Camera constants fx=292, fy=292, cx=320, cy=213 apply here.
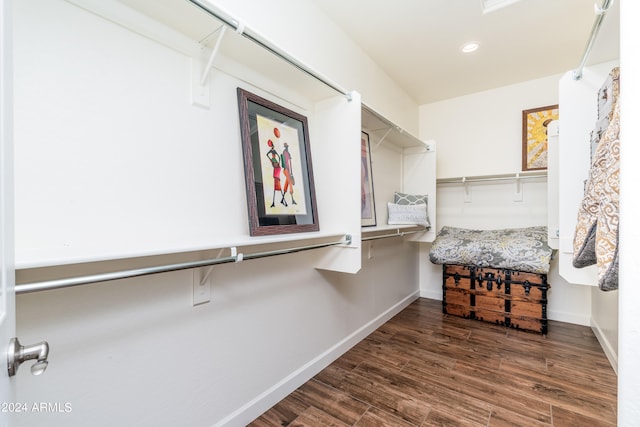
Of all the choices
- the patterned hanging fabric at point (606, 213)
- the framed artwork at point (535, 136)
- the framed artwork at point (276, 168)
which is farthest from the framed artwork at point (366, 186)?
the framed artwork at point (535, 136)

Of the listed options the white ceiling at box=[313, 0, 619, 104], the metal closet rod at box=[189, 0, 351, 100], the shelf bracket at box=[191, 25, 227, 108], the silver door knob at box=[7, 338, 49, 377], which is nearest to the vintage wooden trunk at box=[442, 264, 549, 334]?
the white ceiling at box=[313, 0, 619, 104]

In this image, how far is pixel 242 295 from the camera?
141 cm

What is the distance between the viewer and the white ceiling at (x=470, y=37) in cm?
189

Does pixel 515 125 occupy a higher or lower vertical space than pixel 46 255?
higher

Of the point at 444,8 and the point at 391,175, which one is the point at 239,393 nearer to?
the point at 391,175

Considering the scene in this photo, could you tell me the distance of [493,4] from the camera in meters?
1.91

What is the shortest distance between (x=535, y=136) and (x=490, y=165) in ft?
1.50

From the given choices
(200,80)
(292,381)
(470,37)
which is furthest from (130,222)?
(470,37)

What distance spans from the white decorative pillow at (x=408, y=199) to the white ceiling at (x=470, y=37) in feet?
3.78

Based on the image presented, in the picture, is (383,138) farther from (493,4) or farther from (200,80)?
(200,80)

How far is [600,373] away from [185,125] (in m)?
2.81

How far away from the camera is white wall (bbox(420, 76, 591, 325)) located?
111 inches

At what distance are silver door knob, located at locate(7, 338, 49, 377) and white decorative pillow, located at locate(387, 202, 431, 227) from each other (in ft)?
7.86

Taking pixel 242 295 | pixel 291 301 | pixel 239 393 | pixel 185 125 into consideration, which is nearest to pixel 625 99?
pixel 185 125
